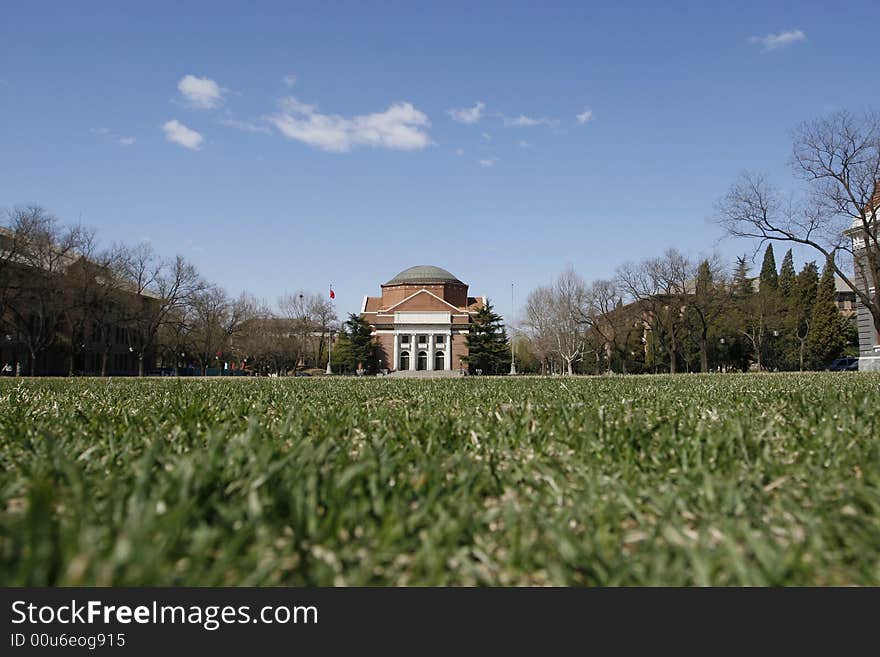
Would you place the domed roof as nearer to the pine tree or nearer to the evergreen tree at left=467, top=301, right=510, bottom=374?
the evergreen tree at left=467, top=301, right=510, bottom=374

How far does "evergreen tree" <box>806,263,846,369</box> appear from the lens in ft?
202

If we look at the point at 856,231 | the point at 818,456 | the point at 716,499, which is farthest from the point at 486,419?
the point at 856,231

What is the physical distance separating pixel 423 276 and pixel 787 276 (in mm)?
51198

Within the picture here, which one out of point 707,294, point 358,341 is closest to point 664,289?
Result: point 707,294

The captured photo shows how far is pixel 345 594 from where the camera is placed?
1102mm

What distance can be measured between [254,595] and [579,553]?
678mm

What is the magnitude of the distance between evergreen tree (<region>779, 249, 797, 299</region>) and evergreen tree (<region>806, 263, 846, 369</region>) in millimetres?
3859

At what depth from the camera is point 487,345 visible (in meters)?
66.6

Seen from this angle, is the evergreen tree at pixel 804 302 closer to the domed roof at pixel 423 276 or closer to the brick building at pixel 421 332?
the brick building at pixel 421 332

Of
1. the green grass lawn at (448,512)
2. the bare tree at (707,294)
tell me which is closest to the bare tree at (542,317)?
the bare tree at (707,294)

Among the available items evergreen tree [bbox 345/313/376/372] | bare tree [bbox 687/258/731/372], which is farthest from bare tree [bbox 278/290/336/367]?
bare tree [bbox 687/258/731/372]

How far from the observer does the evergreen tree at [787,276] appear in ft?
221

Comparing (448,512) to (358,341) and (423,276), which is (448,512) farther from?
(423,276)

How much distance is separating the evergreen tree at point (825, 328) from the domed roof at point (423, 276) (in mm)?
51310
